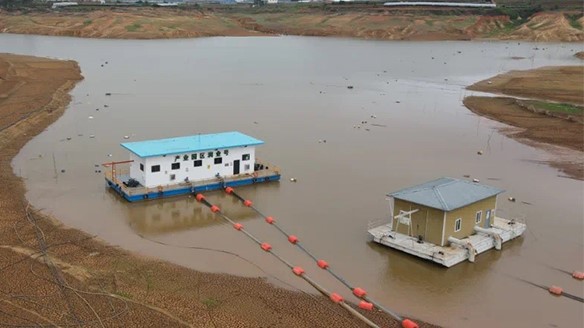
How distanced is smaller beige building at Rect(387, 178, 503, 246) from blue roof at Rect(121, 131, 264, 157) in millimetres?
9283

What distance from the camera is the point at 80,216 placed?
25.6 metres

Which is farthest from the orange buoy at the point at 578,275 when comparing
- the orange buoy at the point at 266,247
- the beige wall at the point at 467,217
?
the orange buoy at the point at 266,247

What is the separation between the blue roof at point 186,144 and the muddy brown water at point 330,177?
221 cm

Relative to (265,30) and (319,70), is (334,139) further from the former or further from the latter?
(265,30)

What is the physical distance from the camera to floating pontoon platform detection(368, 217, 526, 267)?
71.7 feet

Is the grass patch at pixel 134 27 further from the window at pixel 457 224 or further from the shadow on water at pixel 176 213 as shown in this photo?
the window at pixel 457 224

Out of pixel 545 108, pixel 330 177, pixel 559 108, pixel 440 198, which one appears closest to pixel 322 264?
pixel 440 198

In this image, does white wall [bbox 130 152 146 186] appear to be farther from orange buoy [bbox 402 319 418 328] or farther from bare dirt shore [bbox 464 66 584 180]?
bare dirt shore [bbox 464 66 584 180]

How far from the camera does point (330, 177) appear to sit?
106ft

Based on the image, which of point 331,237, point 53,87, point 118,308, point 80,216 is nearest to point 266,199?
point 331,237

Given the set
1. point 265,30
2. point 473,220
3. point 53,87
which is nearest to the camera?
point 473,220

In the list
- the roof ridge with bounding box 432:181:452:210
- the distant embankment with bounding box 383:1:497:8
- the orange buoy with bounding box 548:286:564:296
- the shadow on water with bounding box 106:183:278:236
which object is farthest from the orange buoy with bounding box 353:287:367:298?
the distant embankment with bounding box 383:1:497:8

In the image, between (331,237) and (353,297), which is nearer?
(353,297)

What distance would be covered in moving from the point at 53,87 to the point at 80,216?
34.4 meters
